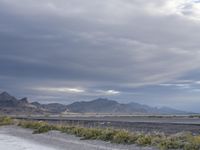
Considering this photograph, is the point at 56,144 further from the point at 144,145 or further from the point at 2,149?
the point at 144,145

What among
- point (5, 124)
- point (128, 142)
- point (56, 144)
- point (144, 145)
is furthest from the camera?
point (5, 124)

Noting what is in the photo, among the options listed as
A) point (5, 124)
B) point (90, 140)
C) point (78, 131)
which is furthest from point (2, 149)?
point (5, 124)

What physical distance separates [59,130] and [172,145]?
71.4 ft

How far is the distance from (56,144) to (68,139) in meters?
3.20

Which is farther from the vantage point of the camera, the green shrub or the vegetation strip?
the green shrub

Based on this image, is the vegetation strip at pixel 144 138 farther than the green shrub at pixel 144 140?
No

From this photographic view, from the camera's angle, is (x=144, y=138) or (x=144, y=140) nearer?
(x=144, y=140)

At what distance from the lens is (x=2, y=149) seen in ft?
101

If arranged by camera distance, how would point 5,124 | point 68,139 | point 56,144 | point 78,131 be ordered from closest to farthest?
point 56,144 < point 68,139 < point 78,131 < point 5,124

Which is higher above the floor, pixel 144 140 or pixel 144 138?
pixel 144 138

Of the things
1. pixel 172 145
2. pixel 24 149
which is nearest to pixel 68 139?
pixel 24 149

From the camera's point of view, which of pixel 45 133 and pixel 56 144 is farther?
pixel 45 133

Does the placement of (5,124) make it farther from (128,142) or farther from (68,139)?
(128,142)

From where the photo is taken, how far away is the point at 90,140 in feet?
114
